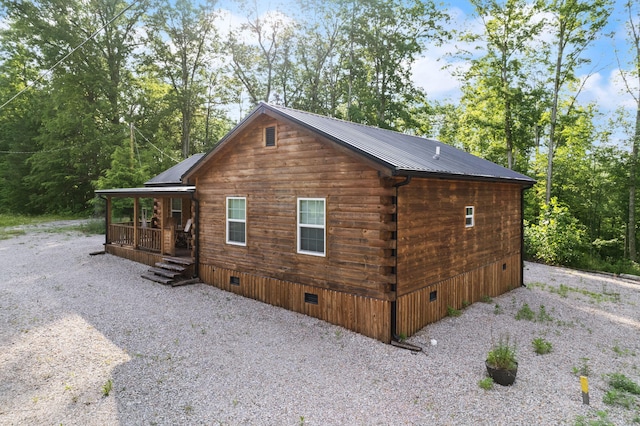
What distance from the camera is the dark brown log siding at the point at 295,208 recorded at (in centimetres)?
747

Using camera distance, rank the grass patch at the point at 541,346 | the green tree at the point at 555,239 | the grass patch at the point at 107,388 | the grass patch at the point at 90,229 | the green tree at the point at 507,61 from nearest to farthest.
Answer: the grass patch at the point at 107,388
the grass patch at the point at 541,346
the green tree at the point at 555,239
the green tree at the point at 507,61
the grass patch at the point at 90,229

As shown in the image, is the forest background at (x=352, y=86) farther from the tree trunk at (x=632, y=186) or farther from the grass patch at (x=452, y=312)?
the grass patch at (x=452, y=312)

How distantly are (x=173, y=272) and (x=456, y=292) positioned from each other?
28.9 feet

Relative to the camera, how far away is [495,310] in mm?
9781

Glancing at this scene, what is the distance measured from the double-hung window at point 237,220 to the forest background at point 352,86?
1551 cm

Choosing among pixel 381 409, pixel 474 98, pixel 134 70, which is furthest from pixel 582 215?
pixel 134 70

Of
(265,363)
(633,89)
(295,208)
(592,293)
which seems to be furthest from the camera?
(633,89)

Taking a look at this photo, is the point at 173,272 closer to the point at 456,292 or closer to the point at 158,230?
the point at 158,230

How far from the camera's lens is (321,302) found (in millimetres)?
8430

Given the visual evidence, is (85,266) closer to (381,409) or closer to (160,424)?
(160,424)

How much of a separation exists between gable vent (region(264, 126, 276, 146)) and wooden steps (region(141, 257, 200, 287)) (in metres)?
5.25

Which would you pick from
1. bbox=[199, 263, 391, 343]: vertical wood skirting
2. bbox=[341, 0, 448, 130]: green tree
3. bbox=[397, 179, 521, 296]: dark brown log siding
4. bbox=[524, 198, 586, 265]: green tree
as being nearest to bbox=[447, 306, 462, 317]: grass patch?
bbox=[397, 179, 521, 296]: dark brown log siding

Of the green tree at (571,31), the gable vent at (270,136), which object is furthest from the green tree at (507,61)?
the gable vent at (270,136)

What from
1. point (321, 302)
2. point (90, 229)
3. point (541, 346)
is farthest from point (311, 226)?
point (90, 229)
